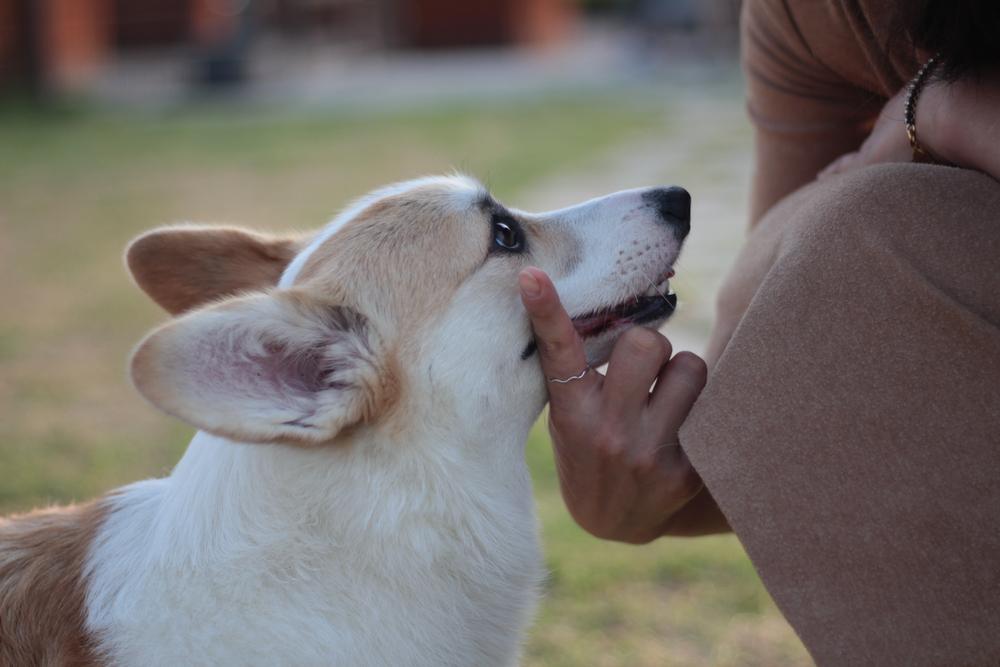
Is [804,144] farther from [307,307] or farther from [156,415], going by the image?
[156,415]

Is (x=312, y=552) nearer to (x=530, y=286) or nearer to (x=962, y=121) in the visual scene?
(x=530, y=286)

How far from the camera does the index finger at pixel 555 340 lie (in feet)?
6.15

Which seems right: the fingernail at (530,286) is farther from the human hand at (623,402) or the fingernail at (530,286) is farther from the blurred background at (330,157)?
the blurred background at (330,157)

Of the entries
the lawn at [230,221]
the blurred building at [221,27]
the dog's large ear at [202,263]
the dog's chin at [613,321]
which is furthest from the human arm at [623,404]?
the blurred building at [221,27]

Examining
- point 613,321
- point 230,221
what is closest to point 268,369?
point 613,321

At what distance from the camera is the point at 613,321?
6.88 ft

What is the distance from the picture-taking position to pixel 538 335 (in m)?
1.93

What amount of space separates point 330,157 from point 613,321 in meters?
9.03

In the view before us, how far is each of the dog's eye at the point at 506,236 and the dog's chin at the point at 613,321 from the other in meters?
0.20

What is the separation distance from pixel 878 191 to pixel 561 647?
5.42ft

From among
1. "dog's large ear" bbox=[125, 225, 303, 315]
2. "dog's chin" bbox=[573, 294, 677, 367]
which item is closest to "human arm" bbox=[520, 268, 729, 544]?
"dog's chin" bbox=[573, 294, 677, 367]

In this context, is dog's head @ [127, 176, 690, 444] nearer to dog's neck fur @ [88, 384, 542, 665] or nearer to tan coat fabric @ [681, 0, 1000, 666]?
dog's neck fur @ [88, 384, 542, 665]

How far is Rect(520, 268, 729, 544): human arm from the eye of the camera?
6.20ft

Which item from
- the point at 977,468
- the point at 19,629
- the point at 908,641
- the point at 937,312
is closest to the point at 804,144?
the point at 937,312
